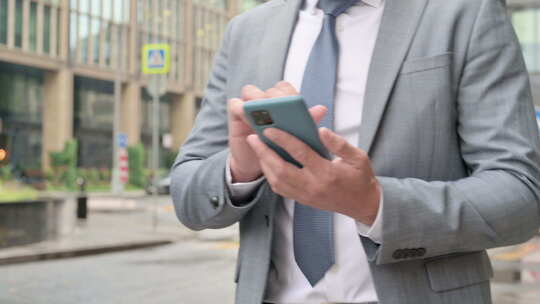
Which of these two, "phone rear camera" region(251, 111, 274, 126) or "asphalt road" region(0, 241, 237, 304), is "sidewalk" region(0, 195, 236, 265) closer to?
"asphalt road" region(0, 241, 237, 304)

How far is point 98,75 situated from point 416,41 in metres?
45.3

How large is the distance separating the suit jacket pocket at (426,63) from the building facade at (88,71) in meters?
38.5

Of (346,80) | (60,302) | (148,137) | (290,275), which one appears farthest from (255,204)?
(148,137)

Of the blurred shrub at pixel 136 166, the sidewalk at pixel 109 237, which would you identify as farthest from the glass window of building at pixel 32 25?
the sidewalk at pixel 109 237

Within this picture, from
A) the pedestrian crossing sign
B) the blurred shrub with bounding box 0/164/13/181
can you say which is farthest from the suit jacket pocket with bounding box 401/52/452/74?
the blurred shrub with bounding box 0/164/13/181

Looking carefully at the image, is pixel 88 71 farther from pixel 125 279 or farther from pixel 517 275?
pixel 517 275

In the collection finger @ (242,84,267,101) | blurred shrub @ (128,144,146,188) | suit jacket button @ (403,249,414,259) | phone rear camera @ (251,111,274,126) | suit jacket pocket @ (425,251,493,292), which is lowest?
blurred shrub @ (128,144,146,188)

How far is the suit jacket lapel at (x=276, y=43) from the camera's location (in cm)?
155

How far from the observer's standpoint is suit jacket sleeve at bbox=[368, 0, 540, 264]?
122 centimetres

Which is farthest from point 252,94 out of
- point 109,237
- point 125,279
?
point 109,237

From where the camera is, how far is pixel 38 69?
4166cm

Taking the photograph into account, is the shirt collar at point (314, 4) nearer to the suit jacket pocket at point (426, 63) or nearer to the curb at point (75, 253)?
the suit jacket pocket at point (426, 63)

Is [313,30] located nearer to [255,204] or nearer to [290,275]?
[255,204]

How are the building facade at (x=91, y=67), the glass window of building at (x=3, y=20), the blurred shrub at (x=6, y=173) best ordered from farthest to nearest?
the building facade at (x=91, y=67)
the glass window of building at (x=3, y=20)
the blurred shrub at (x=6, y=173)
